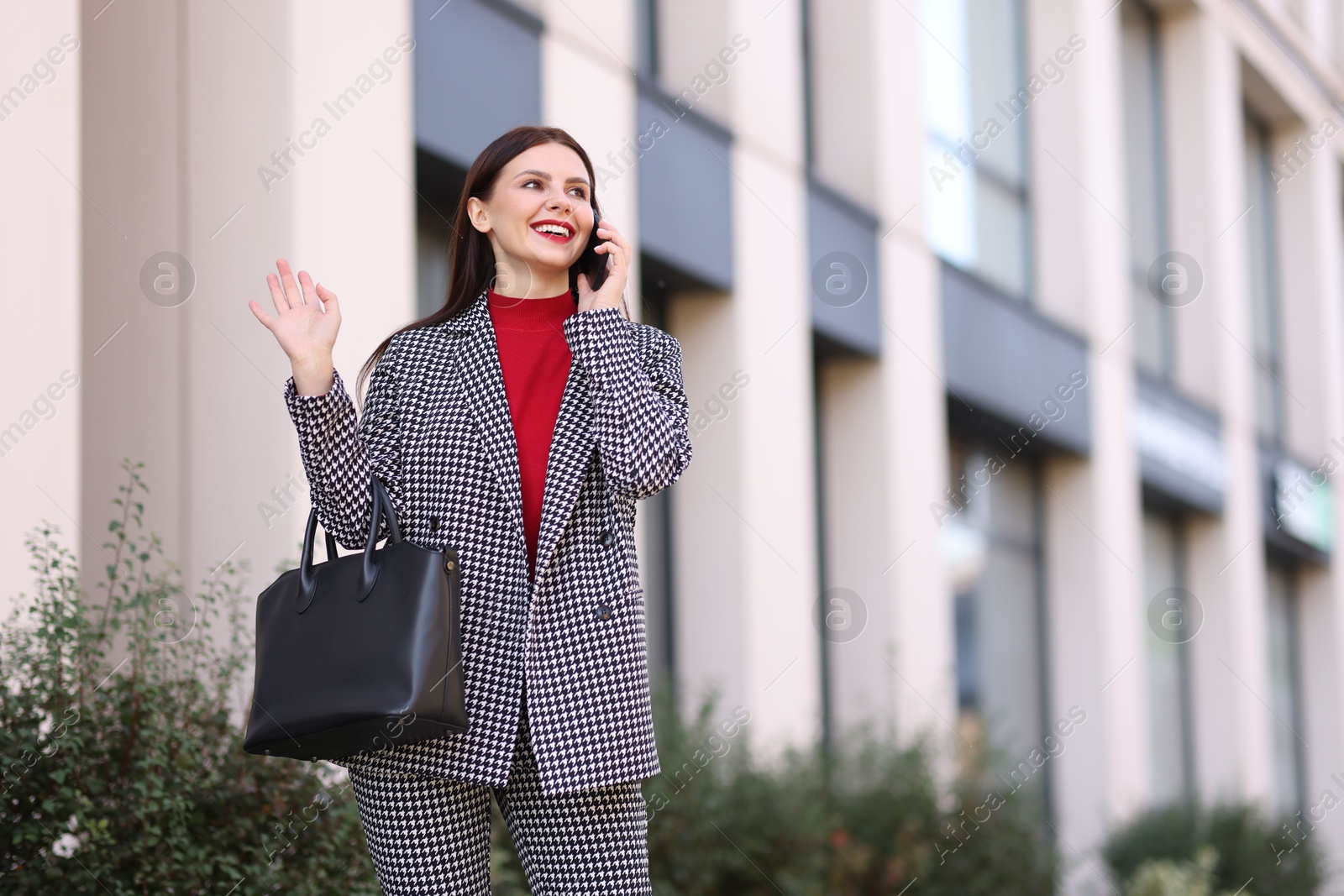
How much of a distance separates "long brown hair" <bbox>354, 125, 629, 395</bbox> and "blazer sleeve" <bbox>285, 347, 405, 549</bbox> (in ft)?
0.99

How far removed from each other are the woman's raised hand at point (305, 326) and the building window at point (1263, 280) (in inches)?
695

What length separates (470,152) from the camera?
23.0 ft

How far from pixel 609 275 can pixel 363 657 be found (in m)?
0.87

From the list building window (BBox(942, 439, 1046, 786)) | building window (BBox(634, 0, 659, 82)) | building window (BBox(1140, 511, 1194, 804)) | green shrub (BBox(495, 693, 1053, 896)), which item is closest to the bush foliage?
green shrub (BBox(495, 693, 1053, 896))

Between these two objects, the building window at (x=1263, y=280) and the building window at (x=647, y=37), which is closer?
the building window at (x=647, y=37)

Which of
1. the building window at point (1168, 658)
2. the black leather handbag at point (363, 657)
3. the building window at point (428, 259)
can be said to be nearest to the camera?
the black leather handbag at point (363, 657)

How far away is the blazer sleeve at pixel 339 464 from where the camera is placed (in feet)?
8.72

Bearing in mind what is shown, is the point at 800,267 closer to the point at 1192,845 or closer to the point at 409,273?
the point at 409,273

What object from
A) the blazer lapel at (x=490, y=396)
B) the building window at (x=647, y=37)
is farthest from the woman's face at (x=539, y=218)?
the building window at (x=647, y=37)

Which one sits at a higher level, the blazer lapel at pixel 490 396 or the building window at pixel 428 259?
the building window at pixel 428 259

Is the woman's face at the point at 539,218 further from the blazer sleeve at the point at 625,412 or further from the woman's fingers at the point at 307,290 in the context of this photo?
the woman's fingers at the point at 307,290

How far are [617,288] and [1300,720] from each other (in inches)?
710

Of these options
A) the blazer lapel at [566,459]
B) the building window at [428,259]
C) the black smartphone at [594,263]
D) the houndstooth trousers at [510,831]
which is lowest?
the houndstooth trousers at [510,831]

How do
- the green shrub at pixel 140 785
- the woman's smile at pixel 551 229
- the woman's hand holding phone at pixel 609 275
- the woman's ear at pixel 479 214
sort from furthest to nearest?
the green shrub at pixel 140 785, the woman's ear at pixel 479 214, the woman's smile at pixel 551 229, the woman's hand holding phone at pixel 609 275
